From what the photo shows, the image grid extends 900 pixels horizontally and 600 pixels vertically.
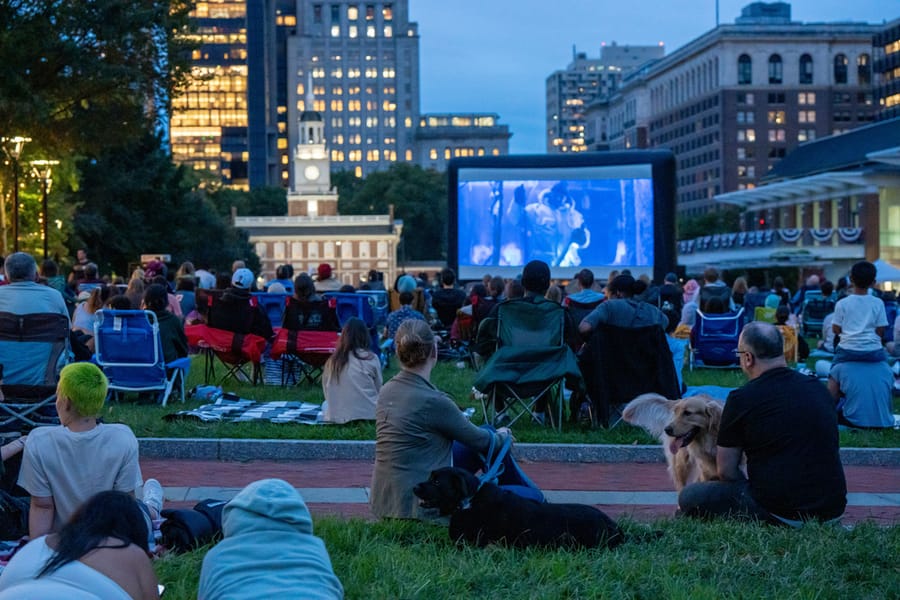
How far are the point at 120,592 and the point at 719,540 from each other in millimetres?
3661

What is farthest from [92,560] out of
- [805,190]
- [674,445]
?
[805,190]

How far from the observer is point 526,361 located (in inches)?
459

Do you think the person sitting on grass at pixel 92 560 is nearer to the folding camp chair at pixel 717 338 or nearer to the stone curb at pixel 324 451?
the stone curb at pixel 324 451

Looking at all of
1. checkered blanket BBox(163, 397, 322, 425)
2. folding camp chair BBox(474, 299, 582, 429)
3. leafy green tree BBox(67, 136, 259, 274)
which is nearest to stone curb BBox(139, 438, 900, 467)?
folding camp chair BBox(474, 299, 582, 429)

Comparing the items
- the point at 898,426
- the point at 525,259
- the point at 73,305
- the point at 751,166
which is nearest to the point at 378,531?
the point at 898,426

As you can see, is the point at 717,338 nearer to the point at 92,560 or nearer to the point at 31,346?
the point at 31,346

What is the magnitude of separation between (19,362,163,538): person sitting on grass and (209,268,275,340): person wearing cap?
911 centimetres

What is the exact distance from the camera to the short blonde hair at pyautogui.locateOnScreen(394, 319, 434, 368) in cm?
718

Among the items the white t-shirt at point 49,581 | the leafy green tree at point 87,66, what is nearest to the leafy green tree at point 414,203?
the leafy green tree at point 87,66

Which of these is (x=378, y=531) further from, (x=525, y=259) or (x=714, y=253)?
(x=714, y=253)

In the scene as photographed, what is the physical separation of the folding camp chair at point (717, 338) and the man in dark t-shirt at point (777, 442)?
1130 cm

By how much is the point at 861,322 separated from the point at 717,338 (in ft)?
21.5

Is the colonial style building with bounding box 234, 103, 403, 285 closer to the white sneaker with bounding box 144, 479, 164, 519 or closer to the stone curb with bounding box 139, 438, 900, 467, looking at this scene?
the stone curb with bounding box 139, 438, 900, 467

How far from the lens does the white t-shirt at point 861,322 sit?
39.3 ft
